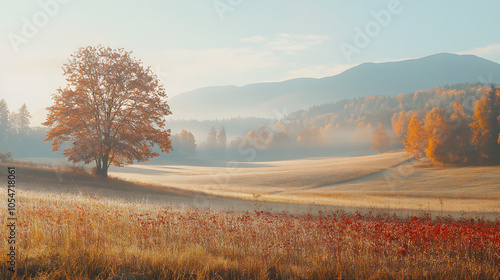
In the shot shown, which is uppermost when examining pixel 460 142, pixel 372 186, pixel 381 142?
pixel 381 142

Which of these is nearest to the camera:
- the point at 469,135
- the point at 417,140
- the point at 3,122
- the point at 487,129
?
the point at 487,129

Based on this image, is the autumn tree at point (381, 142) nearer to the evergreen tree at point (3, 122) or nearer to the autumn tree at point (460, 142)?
the autumn tree at point (460, 142)

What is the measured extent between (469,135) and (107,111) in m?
57.9

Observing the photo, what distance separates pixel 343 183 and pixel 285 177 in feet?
30.1

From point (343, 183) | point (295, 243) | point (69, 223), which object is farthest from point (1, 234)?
point (343, 183)

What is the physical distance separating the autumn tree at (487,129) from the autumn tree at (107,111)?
5173 cm

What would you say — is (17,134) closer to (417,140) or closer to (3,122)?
(3,122)

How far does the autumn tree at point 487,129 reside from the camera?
179 ft

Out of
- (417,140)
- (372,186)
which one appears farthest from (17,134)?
(417,140)

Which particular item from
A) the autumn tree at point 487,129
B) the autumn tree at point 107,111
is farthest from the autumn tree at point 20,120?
the autumn tree at point 487,129

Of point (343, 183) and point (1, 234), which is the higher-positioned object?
point (1, 234)

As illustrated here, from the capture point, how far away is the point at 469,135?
2288 inches

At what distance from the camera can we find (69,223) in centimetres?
913

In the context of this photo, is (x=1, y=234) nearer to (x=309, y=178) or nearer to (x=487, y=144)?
(x=309, y=178)
